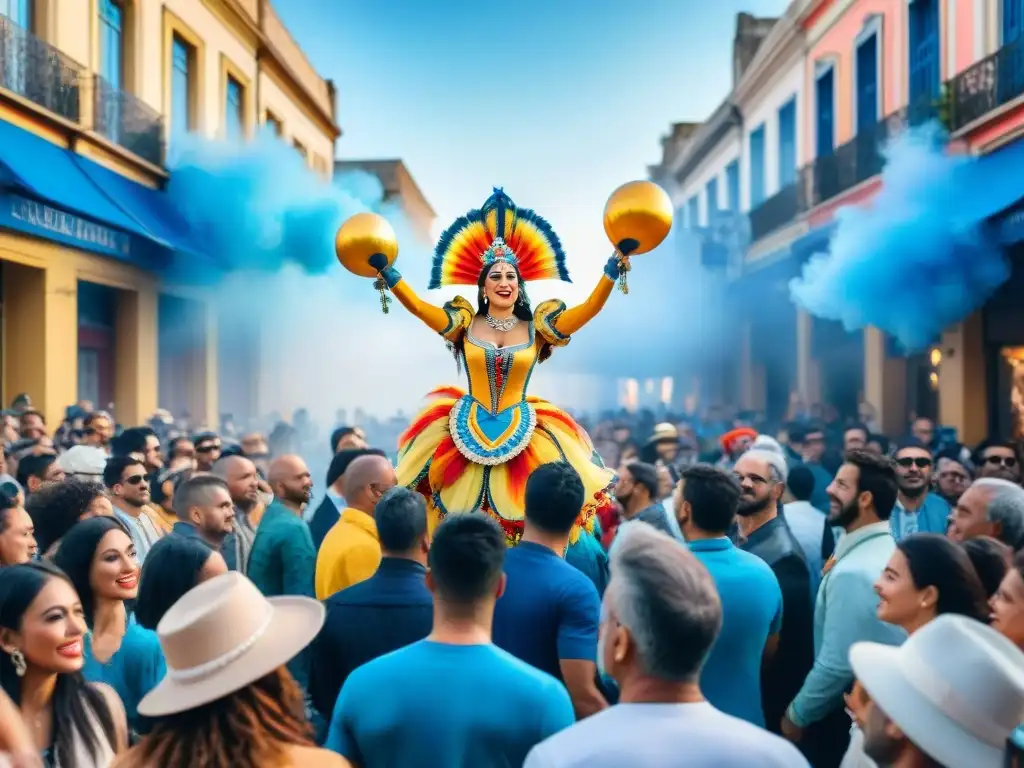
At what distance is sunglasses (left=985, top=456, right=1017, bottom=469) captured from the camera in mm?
6895

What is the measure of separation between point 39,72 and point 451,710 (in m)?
12.3

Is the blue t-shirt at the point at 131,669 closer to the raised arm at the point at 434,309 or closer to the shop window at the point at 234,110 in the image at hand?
the raised arm at the point at 434,309

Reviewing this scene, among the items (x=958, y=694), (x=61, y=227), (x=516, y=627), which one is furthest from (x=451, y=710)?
(x=61, y=227)

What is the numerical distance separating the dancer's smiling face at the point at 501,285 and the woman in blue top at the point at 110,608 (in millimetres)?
2652

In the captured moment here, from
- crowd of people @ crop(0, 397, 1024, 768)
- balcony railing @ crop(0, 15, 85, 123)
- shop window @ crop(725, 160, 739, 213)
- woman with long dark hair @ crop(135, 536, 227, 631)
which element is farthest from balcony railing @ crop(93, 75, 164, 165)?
shop window @ crop(725, 160, 739, 213)

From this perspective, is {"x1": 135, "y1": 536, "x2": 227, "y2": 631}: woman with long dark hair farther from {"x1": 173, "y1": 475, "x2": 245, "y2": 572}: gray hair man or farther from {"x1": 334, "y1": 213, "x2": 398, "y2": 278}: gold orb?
{"x1": 334, "y1": 213, "x2": 398, "y2": 278}: gold orb

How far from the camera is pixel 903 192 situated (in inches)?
471

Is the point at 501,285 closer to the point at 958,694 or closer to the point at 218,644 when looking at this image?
the point at 218,644

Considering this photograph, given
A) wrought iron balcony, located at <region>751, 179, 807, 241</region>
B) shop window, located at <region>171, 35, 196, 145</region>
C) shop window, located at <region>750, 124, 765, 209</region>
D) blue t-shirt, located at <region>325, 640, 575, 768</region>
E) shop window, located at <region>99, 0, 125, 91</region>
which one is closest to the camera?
blue t-shirt, located at <region>325, 640, 575, 768</region>

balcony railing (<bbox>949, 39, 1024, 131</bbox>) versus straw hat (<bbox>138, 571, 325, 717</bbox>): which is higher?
balcony railing (<bbox>949, 39, 1024, 131</bbox>)

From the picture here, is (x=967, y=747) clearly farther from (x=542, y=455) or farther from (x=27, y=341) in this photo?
(x=27, y=341)

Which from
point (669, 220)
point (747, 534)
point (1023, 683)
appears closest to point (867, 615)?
point (747, 534)

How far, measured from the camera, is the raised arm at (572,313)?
19.4ft

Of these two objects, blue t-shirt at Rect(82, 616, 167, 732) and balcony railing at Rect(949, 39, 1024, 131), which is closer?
blue t-shirt at Rect(82, 616, 167, 732)
